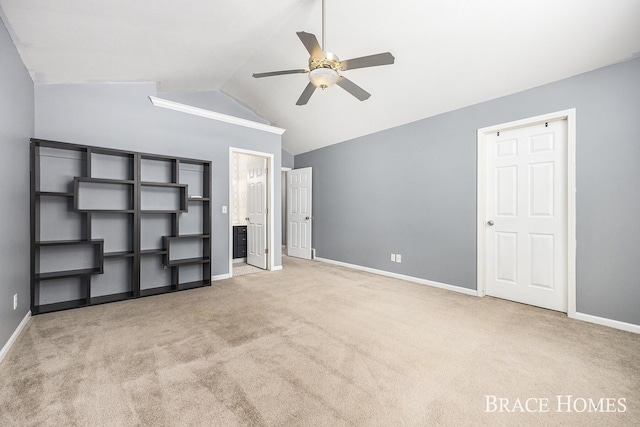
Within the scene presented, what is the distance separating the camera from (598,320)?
8.73 feet

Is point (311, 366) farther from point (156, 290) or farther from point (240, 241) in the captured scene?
point (240, 241)

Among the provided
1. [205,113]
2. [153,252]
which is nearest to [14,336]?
[153,252]

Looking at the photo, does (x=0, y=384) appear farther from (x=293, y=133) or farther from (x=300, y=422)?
(x=293, y=133)

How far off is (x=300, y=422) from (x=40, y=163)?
12.1 feet

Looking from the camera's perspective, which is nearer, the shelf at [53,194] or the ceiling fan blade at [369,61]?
the ceiling fan blade at [369,61]

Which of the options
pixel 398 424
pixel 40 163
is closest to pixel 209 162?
pixel 40 163

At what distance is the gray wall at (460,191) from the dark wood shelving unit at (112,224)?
2557 mm

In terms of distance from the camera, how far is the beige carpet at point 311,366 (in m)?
1.46

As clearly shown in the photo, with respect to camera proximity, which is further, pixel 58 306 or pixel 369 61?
pixel 58 306

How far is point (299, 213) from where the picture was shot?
6.37 meters

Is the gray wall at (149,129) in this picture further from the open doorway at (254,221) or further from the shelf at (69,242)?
the shelf at (69,242)

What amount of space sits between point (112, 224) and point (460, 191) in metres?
4.47

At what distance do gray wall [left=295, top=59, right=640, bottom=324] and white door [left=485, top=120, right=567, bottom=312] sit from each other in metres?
0.18

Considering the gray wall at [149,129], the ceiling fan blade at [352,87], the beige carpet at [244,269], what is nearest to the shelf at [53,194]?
the gray wall at [149,129]
